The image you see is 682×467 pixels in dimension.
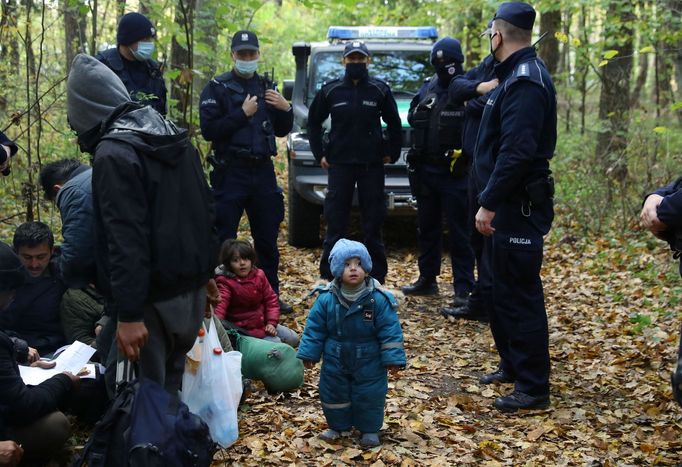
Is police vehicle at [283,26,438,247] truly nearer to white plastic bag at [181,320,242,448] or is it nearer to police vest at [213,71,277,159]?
police vest at [213,71,277,159]

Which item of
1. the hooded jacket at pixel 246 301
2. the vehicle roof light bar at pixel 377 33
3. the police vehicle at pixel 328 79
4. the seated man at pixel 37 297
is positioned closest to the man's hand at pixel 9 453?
the seated man at pixel 37 297

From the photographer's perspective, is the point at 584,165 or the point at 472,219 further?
the point at 584,165

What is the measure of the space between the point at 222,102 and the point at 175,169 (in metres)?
3.19

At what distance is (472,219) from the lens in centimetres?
638

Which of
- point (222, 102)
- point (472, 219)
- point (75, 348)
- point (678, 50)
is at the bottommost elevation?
point (75, 348)

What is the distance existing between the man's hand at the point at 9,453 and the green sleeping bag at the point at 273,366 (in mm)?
1845

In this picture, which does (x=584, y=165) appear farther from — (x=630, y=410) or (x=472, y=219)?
(x=630, y=410)

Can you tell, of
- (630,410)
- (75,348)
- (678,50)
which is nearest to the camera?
(75,348)

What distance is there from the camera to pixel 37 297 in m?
4.77

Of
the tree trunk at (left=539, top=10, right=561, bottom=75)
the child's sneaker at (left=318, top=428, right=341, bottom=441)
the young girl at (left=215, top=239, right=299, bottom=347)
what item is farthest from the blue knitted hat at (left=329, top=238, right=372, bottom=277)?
the tree trunk at (left=539, top=10, right=561, bottom=75)

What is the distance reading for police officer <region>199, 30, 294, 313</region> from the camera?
6375 mm

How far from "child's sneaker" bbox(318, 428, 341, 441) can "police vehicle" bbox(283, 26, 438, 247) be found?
4426 millimetres

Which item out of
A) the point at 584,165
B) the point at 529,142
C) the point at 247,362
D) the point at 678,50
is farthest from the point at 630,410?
the point at 584,165

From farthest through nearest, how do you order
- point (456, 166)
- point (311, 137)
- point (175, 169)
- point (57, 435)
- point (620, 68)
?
point (620, 68) → point (311, 137) → point (456, 166) → point (57, 435) → point (175, 169)
